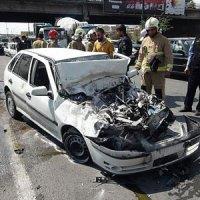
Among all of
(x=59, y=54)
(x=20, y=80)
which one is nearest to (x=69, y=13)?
(x=20, y=80)

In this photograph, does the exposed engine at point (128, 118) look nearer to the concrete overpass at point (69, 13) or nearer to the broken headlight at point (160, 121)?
the broken headlight at point (160, 121)

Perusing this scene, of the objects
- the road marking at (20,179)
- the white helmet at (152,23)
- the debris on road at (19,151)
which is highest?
the white helmet at (152,23)

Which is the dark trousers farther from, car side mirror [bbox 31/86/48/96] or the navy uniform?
car side mirror [bbox 31/86/48/96]

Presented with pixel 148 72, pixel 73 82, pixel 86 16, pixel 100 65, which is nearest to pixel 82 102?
pixel 73 82

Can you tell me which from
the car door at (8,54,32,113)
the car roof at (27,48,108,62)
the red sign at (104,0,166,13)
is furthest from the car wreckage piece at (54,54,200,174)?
the red sign at (104,0,166,13)

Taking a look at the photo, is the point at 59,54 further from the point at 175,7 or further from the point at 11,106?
the point at 175,7

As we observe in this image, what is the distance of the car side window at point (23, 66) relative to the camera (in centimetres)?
691

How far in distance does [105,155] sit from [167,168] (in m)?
0.91

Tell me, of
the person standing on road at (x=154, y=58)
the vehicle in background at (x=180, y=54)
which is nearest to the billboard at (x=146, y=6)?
the vehicle in background at (x=180, y=54)

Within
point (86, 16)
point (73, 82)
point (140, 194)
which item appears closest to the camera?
point (140, 194)

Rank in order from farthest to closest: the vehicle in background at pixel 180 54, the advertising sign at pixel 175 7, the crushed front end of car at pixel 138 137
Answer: the advertising sign at pixel 175 7 → the vehicle in background at pixel 180 54 → the crushed front end of car at pixel 138 137

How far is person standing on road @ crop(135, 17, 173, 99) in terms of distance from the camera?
7043 mm

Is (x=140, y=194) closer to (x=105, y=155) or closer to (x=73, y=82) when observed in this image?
(x=105, y=155)

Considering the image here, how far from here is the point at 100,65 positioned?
6258 mm
